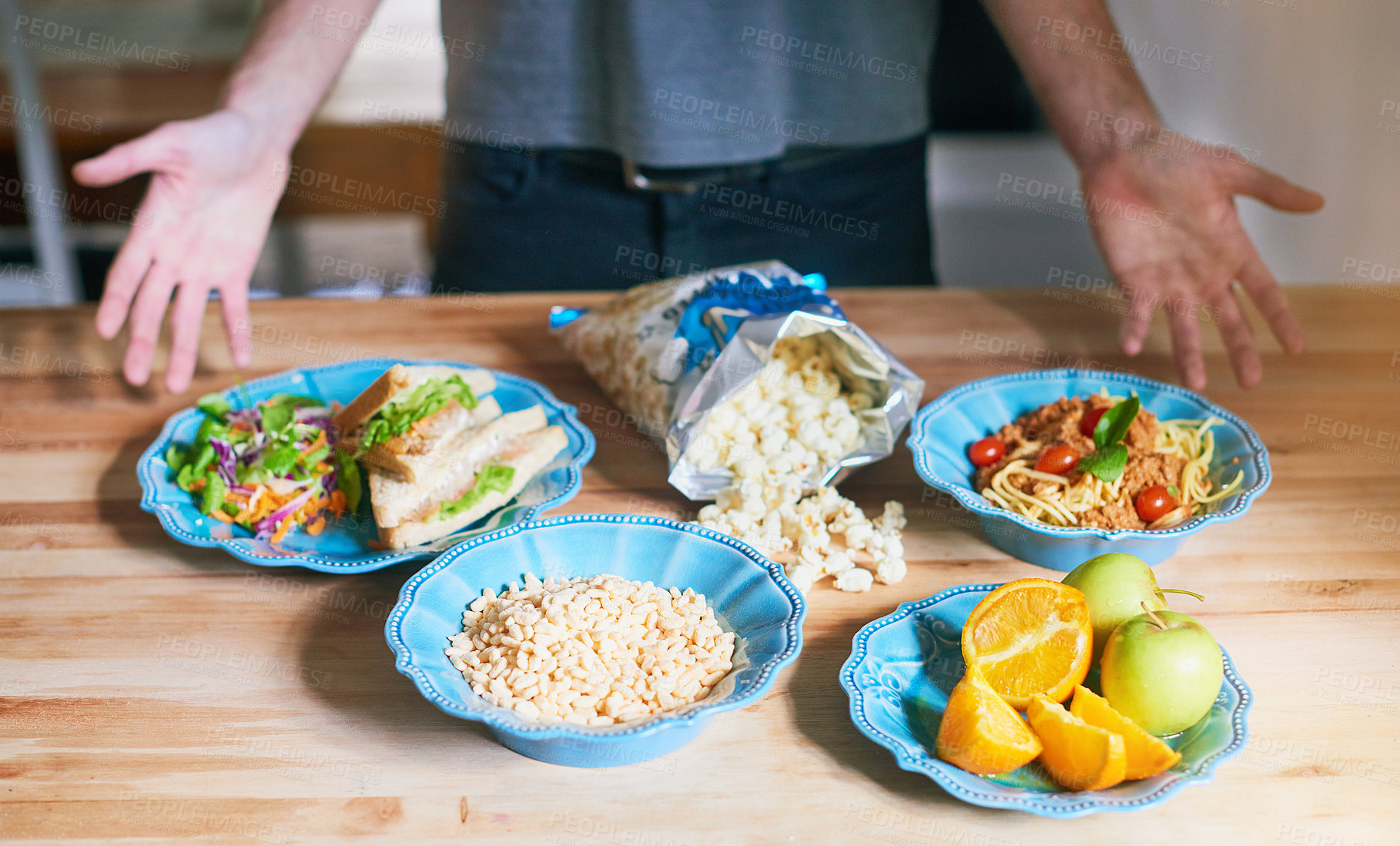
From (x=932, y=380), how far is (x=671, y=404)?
520 millimetres

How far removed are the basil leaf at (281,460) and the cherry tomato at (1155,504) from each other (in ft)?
3.46

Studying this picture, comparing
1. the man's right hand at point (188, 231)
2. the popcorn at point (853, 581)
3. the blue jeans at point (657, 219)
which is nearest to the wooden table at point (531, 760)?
the popcorn at point (853, 581)

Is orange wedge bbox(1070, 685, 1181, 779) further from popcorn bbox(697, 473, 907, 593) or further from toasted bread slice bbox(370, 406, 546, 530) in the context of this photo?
toasted bread slice bbox(370, 406, 546, 530)

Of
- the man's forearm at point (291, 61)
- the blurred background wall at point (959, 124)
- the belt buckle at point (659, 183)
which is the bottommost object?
the blurred background wall at point (959, 124)

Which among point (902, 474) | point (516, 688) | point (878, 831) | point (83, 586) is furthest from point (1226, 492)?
point (83, 586)

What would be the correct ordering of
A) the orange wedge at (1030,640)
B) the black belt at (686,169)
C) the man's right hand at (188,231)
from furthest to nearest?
the black belt at (686,169), the man's right hand at (188,231), the orange wedge at (1030,640)

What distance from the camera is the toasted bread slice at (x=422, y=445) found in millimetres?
1253

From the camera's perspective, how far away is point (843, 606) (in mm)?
1176

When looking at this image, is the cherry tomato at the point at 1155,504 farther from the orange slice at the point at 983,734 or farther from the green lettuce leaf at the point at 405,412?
the green lettuce leaf at the point at 405,412

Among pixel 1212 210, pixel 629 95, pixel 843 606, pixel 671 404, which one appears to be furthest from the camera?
pixel 629 95

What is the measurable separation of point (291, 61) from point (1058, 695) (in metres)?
1.65

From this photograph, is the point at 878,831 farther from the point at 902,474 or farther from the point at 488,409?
the point at 488,409

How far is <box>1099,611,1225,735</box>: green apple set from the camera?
883mm

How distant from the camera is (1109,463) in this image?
121cm
